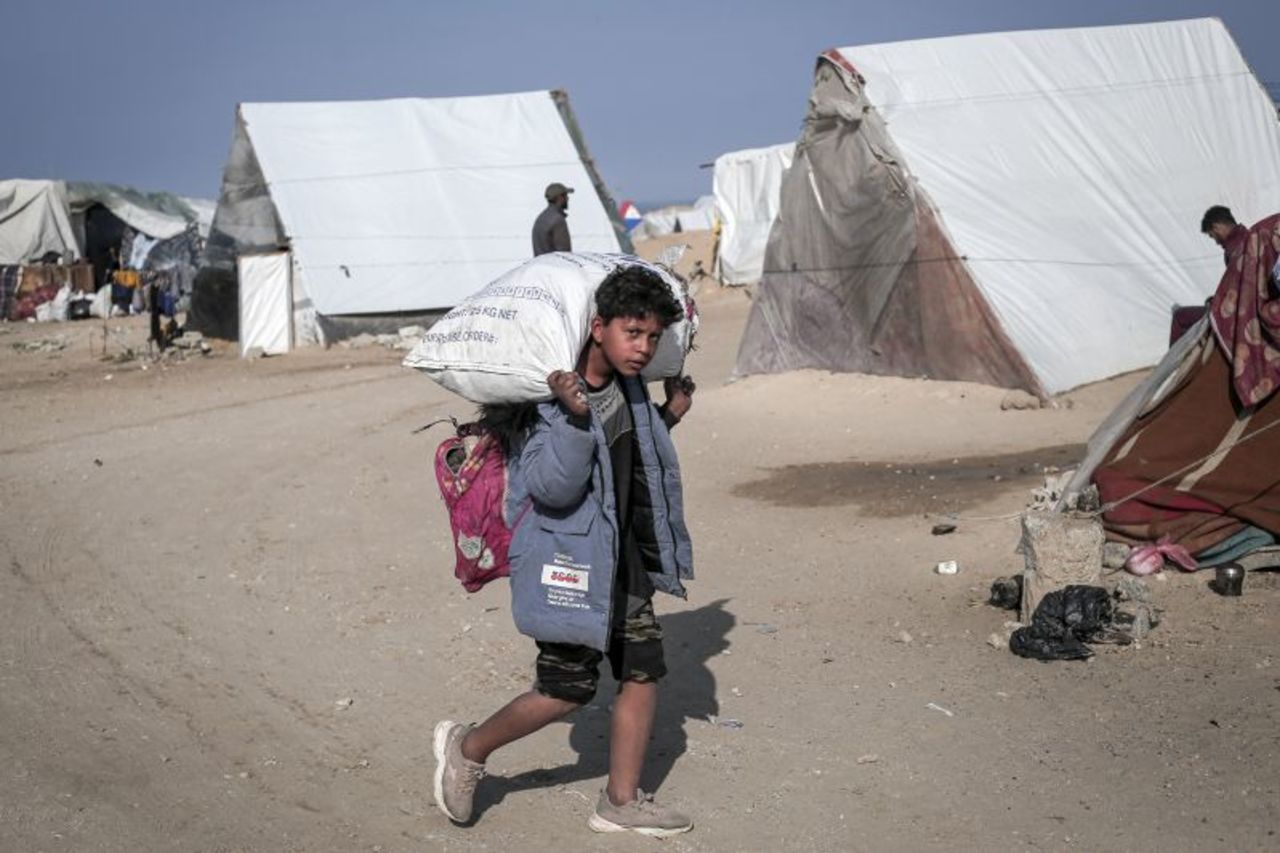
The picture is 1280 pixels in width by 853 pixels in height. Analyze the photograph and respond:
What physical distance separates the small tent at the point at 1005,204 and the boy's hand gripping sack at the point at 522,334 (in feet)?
28.7

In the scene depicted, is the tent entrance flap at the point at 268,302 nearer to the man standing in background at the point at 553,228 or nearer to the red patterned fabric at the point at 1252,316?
the man standing in background at the point at 553,228

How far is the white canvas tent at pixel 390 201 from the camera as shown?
22328 millimetres

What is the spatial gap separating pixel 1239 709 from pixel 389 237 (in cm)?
1922

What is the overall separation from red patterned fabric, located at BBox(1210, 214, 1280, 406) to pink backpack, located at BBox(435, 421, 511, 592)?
392cm

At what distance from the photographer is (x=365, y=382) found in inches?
685

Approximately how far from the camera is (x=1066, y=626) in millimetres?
5828

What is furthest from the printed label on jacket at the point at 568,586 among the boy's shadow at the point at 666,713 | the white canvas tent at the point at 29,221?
the white canvas tent at the point at 29,221

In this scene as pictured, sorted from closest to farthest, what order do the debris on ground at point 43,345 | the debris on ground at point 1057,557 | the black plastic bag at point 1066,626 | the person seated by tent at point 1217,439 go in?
the black plastic bag at point 1066,626, the debris on ground at point 1057,557, the person seated by tent at point 1217,439, the debris on ground at point 43,345

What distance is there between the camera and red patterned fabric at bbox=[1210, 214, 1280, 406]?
651 centimetres

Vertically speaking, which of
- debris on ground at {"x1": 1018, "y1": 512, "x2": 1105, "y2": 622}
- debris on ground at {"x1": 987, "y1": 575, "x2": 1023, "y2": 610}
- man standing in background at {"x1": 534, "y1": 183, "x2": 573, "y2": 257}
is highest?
man standing in background at {"x1": 534, "y1": 183, "x2": 573, "y2": 257}

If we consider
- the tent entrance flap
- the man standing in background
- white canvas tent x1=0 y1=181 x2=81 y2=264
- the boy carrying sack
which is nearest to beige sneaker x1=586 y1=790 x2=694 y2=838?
the boy carrying sack

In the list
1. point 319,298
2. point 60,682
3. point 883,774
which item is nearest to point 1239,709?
point 883,774

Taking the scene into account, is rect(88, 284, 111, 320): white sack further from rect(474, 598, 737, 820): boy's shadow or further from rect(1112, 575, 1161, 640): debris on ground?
rect(1112, 575, 1161, 640): debris on ground

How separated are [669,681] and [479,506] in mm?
1870
